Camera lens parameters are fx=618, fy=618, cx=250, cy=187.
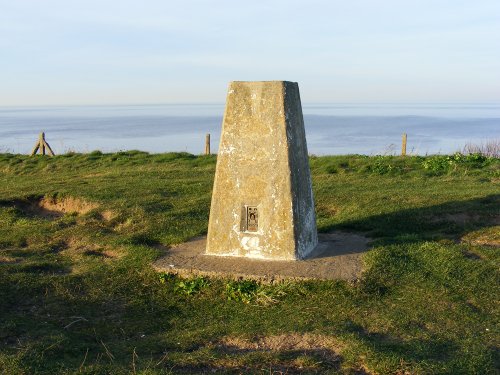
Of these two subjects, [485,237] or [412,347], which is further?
[485,237]

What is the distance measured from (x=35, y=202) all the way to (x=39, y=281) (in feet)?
18.2

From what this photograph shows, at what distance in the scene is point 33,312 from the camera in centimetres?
643

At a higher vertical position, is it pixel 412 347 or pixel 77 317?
pixel 412 347

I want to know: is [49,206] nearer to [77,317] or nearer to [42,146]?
[77,317]

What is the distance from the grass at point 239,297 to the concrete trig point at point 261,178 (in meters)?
0.83

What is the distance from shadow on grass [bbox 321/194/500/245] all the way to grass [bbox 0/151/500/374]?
30 millimetres

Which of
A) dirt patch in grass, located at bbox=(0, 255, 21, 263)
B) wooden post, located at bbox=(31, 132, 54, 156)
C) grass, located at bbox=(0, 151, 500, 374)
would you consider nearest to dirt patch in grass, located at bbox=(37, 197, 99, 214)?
grass, located at bbox=(0, 151, 500, 374)

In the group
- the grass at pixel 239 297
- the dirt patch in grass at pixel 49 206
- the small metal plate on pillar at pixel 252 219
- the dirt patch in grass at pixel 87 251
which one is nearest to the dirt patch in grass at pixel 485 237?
the grass at pixel 239 297

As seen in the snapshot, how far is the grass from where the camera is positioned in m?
4.95

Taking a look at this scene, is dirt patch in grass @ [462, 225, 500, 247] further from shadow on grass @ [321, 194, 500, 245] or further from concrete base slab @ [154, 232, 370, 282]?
concrete base slab @ [154, 232, 370, 282]

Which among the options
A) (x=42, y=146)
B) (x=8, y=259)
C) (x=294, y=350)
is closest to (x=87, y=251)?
(x=8, y=259)

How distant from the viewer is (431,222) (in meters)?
9.44

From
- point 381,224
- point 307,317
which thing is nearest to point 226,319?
point 307,317

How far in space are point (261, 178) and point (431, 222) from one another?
3287 mm
